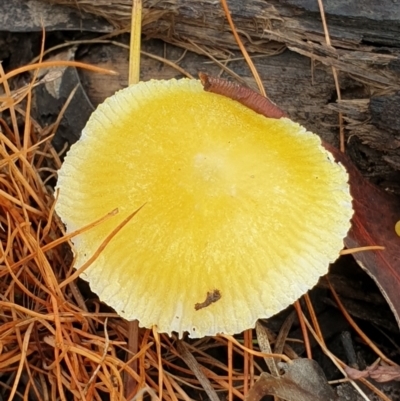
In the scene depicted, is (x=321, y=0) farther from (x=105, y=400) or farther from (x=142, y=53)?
(x=105, y=400)

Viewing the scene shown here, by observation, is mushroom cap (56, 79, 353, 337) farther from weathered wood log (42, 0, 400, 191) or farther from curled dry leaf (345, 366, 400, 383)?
curled dry leaf (345, 366, 400, 383)

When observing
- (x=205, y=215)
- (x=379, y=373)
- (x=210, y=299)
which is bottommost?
(x=379, y=373)

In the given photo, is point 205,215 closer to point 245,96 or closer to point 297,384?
point 245,96

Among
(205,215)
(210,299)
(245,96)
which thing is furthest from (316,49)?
(210,299)

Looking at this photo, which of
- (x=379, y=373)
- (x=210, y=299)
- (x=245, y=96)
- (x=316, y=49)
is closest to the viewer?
(x=210, y=299)

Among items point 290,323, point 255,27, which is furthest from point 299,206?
point 255,27

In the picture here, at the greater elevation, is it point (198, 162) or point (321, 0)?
point (321, 0)

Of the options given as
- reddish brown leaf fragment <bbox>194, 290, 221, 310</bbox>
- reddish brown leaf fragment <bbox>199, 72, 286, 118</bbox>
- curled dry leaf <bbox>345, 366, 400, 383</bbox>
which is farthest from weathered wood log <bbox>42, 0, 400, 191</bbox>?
reddish brown leaf fragment <bbox>194, 290, 221, 310</bbox>

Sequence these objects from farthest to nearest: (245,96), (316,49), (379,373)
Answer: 1. (316,49)
2. (379,373)
3. (245,96)
